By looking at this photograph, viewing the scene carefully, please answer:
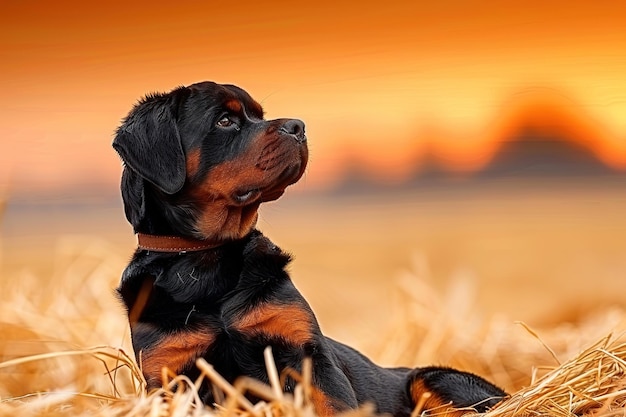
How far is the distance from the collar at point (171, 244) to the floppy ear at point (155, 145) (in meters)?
0.24

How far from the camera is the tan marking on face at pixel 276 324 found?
390 cm

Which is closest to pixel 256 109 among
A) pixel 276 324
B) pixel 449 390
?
pixel 276 324

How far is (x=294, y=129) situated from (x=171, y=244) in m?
0.76

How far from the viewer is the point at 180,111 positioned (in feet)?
14.2

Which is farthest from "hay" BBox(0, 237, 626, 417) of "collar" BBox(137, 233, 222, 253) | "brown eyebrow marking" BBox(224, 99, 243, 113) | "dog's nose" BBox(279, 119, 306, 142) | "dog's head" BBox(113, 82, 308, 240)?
"brown eyebrow marking" BBox(224, 99, 243, 113)

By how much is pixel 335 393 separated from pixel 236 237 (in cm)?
89

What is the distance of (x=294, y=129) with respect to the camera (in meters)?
4.21

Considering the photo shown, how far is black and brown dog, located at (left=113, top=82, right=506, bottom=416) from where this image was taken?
391 cm

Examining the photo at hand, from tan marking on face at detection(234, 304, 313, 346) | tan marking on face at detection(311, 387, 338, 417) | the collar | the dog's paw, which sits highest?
the collar

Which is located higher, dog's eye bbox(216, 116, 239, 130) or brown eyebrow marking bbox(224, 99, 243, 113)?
brown eyebrow marking bbox(224, 99, 243, 113)

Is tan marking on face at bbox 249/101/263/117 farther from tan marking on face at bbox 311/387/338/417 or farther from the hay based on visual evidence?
tan marking on face at bbox 311/387/338/417

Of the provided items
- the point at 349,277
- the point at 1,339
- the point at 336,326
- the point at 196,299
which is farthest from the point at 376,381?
the point at 349,277

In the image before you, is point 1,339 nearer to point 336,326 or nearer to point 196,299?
point 196,299

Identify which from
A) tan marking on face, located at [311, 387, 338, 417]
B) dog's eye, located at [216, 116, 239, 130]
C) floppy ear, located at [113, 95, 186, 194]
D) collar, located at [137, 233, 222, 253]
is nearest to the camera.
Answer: tan marking on face, located at [311, 387, 338, 417]
